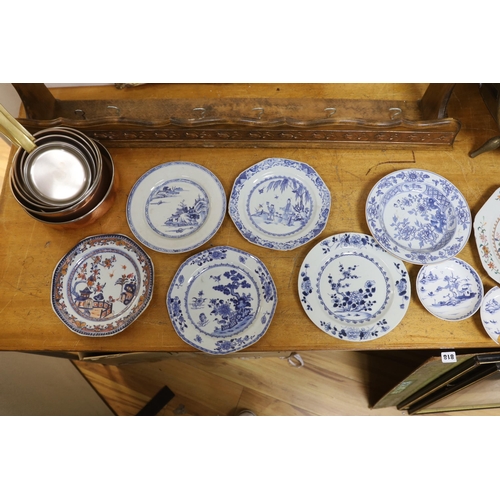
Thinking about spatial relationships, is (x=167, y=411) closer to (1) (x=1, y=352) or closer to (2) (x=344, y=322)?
(1) (x=1, y=352)

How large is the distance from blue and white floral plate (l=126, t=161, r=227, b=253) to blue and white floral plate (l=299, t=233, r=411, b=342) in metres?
0.33

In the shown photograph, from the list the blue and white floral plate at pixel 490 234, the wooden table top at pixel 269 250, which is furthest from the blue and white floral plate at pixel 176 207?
the blue and white floral plate at pixel 490 234

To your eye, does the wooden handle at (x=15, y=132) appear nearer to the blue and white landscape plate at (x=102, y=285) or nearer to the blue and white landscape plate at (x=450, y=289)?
the blue and white landscape plate at (x=102, y=285)

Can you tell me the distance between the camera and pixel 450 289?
120 cm

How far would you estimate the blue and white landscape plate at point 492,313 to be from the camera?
3.73 ft

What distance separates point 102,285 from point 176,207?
32 cm

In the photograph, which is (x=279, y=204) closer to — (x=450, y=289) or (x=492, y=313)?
(x=450, y=289)

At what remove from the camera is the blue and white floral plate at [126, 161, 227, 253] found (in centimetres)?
125

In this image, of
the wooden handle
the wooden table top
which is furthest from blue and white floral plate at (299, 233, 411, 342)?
the wooden handle

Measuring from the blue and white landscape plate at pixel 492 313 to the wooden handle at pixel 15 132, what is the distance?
136cm

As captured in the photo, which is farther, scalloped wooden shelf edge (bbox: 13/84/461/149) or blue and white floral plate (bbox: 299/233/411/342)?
scalloped wooden shelf edge (bbox: 13/84/461/149)

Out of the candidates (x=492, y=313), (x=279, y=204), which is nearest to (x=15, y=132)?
(x=279, y=204)

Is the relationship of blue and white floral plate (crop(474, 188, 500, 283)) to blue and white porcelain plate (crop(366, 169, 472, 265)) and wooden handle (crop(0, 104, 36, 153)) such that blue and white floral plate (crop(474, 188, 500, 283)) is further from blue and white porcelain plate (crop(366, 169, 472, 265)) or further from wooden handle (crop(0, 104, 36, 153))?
wooden handle (crop(0, 104, 36, 153))

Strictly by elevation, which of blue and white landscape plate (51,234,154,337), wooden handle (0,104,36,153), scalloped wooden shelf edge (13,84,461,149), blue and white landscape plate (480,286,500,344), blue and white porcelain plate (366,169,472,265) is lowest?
blue and white landscape plate (480,286,500,344)
